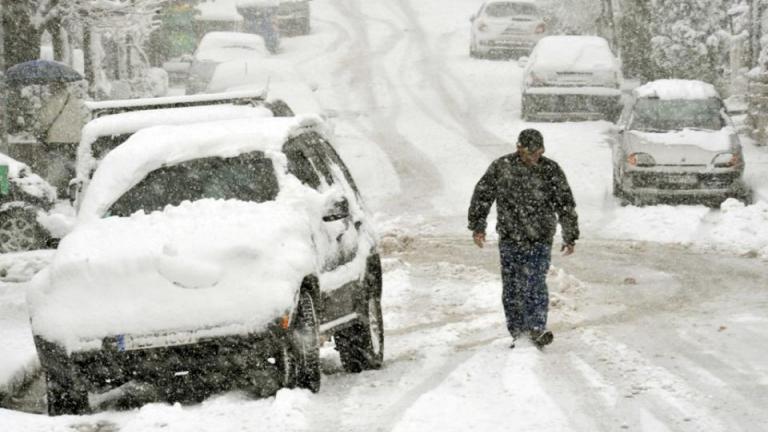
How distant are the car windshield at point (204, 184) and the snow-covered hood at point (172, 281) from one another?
484 millimetres

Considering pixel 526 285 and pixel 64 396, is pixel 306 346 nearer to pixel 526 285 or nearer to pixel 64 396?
pixel 64 396

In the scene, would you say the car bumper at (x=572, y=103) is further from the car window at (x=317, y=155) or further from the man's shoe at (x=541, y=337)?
the car window at (x=317, y=155)

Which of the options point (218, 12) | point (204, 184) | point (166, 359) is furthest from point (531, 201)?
point (218, 12)

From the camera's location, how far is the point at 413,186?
2436 cm

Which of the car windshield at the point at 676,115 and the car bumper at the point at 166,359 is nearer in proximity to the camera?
the car bumper at the point at 166,359

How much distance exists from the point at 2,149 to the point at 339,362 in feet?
41.2

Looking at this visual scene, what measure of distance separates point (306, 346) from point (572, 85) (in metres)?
21.5

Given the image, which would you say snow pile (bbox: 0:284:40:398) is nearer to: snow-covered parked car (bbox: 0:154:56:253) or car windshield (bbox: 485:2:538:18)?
snow-covered parked car (bbox: 0:154:56:253)

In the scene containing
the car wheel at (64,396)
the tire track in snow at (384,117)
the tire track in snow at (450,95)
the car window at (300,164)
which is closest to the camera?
the car wheel at (64,396)

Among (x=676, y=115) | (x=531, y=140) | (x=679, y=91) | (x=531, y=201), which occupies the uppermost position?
(x=531, y=140)

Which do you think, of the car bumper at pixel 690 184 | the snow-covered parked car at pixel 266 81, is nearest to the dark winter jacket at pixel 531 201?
the car bumper at pixel 690 184

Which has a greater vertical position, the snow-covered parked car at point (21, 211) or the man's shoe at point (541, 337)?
the man's shoe at point (541, 337)

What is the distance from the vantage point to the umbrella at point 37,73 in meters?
26.0

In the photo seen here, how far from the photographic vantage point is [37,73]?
26.1 metres
